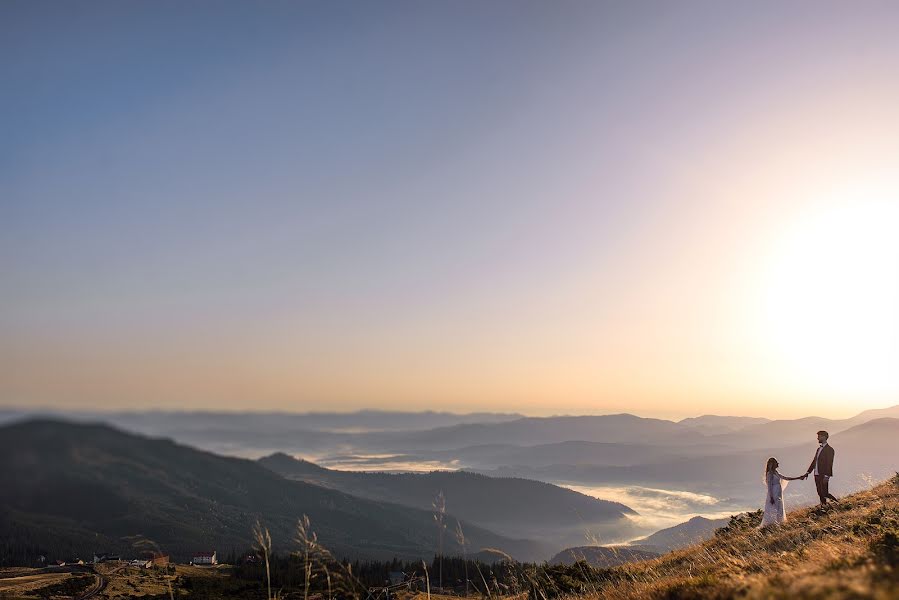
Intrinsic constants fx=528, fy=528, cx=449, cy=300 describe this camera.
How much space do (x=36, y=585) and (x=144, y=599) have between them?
907 centimetres

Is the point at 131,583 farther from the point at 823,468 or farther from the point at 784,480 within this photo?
the point at 823,468

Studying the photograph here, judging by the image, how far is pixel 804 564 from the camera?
28.1 ft

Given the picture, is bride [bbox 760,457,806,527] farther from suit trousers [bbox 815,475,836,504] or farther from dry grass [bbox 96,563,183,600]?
dry grass [bbox 96,563,183,600]

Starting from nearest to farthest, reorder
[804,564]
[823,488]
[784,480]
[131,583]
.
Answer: [804,564]
[784,480]
[823,488]
[131,583]

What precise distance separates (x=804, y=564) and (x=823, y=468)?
14497mm

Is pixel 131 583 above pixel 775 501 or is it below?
below

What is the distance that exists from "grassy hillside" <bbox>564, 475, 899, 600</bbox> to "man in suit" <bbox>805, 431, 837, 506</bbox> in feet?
3.22

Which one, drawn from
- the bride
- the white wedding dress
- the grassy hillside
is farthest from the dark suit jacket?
the white wedding dress

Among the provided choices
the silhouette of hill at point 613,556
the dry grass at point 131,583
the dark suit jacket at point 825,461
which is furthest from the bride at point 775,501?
the dry grass at point 131,583

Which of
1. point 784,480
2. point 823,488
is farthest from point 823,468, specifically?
point 784,480

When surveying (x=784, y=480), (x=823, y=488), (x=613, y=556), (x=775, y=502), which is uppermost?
(x=784, y=480)

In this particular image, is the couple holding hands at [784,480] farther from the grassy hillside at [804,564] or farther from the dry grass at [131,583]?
the dry grass at [131,583]

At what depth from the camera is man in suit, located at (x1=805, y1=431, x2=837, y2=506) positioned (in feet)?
65.2

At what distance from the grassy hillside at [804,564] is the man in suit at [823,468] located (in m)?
0.98
